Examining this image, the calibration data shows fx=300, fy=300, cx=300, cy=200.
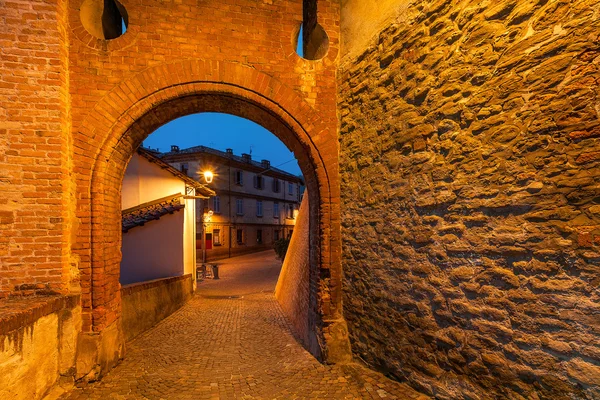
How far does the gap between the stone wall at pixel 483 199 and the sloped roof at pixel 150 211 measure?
6.16 meters

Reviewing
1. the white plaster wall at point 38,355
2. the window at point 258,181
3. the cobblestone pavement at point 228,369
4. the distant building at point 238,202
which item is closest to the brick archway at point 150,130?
the white plaster wall at point 38,355

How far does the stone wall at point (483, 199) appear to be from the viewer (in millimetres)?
1989

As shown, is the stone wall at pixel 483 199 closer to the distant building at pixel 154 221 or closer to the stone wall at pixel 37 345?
the stone wall at pixel 37 345

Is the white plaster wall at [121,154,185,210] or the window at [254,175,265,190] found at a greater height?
the window at [254,175,265,190]

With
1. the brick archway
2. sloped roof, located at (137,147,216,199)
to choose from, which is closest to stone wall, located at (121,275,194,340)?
the brick archway

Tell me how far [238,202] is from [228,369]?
2167 cm

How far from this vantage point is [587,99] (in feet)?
6.36

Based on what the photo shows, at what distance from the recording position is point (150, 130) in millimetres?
4484

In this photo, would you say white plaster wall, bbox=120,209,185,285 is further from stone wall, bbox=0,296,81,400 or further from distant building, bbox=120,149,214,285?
stone wall, bbox=0,296,81,400

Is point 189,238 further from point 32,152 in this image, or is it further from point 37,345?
point 37,345

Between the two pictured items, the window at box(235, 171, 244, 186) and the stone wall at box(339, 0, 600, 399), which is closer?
the stone wall at box(339, 0, 600, 399)

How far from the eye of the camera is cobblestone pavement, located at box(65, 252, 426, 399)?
335 centimetres

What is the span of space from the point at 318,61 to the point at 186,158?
20.7m

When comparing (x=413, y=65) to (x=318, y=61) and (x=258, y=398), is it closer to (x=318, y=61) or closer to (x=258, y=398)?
(x=318, y=61)
